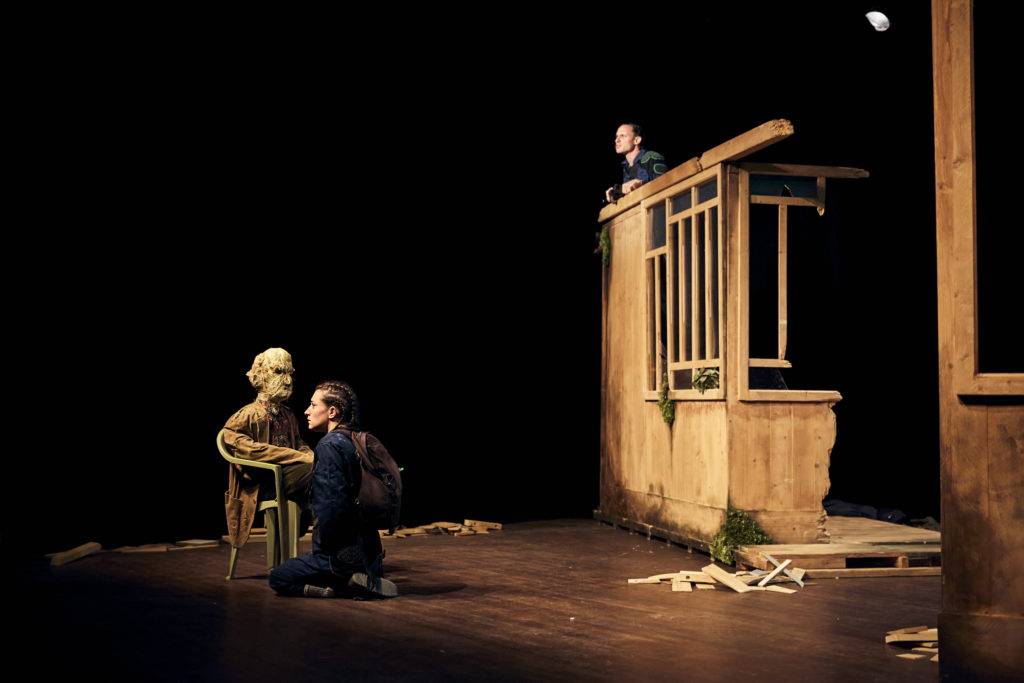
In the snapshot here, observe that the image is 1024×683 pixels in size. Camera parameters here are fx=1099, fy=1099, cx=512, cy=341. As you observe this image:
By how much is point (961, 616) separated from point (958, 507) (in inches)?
16.3

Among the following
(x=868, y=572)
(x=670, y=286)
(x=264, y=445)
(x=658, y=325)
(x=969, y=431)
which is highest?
(x=670, y=286)

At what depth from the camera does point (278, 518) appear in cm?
671

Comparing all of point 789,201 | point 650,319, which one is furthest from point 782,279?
point 650,319

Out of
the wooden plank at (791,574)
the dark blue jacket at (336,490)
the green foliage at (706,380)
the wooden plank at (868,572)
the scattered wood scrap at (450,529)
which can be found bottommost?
the scattered wood scrap at (450,529)

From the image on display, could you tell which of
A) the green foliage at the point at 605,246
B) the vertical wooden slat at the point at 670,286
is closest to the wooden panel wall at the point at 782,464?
the vertical wooden slat at the point at 670,286

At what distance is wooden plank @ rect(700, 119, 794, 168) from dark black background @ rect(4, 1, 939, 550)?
1.19 metres

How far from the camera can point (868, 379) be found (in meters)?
11.8

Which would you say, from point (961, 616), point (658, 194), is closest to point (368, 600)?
point (961, 616)

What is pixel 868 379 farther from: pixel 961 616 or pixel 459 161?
pixel 961 616

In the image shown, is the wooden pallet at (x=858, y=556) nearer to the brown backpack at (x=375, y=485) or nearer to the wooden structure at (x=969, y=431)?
the brown backpack at (x=375, y=485)

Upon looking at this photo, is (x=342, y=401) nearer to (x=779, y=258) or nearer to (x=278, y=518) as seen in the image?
(x=278, y=518)

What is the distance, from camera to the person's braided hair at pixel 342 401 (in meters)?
6.24

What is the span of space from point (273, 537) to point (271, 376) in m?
1.00

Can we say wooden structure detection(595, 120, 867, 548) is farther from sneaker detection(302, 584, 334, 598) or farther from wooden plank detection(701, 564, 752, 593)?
sneaker detection(302, 584, 334, 598)
